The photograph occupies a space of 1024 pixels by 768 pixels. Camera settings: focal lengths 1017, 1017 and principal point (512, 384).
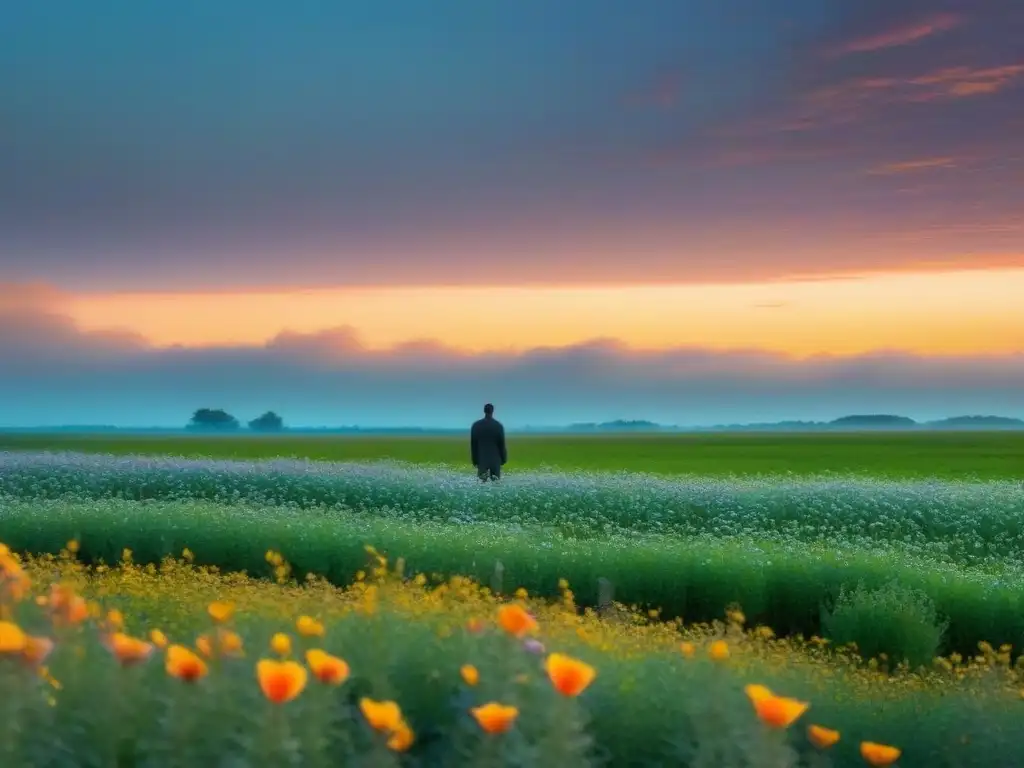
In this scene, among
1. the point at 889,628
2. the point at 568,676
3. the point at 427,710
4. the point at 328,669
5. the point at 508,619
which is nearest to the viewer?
the point at 568,676

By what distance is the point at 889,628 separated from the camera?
1009 cm

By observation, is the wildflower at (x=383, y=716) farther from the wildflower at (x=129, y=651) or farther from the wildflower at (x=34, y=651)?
the wildflower at (x=34, y=651)

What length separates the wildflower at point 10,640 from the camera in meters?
3.23

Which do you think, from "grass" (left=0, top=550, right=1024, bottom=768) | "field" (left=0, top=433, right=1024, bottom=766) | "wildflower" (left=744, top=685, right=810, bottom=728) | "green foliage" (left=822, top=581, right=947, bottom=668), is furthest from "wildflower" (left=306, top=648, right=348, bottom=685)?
"green foliage" (left=822, top=581, right=947, bottom=668)

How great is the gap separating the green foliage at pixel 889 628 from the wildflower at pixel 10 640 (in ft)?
28.5

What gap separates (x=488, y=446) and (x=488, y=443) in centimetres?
8

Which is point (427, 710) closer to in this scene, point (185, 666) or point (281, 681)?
point (185, 666)

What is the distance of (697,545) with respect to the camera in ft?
45.7

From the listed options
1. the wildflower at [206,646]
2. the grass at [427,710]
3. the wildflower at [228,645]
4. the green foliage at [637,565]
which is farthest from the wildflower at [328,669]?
the green foliage at [637,565]

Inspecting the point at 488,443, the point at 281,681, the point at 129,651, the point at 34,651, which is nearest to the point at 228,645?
the point at 129,651

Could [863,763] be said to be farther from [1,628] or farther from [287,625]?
[1,628]

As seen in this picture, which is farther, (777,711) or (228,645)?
(228,645)

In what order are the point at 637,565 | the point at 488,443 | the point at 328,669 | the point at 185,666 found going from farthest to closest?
the point at 488,443
the point at 637,565
the point at 185,666
the point at 328,669

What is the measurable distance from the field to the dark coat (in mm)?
743
